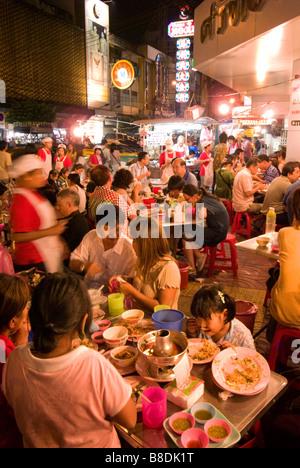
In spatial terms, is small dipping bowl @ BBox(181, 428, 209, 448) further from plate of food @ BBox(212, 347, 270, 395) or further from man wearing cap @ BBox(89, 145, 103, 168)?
man wearing cap @ BBox(89, 145, 103, 168)

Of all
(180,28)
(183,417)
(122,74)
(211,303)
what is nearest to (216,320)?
(211,303)

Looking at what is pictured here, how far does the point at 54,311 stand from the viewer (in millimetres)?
1344

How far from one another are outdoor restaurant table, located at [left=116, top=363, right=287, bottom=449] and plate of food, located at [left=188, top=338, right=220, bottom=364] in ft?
0.16

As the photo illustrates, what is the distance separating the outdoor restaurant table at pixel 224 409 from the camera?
148 cm

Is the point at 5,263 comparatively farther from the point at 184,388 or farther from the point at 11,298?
the point at 184,388

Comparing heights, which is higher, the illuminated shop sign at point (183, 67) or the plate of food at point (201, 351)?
the illuminated shop sign at point (183, 67)

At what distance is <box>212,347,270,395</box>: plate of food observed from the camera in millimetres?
1733

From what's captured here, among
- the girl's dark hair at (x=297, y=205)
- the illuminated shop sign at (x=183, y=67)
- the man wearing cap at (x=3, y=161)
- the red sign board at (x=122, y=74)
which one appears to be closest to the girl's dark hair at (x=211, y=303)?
the girl's dark hair at (x=297, y=205)

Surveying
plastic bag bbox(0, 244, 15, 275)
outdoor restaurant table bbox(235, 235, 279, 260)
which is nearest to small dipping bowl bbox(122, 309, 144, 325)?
plastic bag bbox(0, 244, 15, 275)

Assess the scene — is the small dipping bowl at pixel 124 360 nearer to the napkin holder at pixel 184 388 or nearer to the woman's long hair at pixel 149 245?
the napkin holder at pixel 184 388

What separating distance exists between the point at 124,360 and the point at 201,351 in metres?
0.48

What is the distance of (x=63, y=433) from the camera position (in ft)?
4.40

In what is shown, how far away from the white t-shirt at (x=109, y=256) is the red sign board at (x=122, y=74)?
43.2 feet
